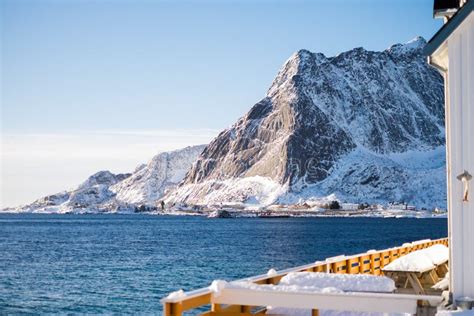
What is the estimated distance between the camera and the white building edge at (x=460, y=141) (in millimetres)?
11602

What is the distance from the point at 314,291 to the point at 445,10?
23.2ft

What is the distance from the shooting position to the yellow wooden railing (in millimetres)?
8211

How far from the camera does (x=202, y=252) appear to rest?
91938 millimetres

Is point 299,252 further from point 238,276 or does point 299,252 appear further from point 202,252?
point 238,276

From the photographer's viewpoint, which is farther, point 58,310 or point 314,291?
point 58,310

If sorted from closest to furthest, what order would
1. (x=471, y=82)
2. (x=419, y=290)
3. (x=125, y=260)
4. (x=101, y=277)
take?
(x=471, y=82), (x=419, y=290), (x=101, y=277), (x=125, y=260)

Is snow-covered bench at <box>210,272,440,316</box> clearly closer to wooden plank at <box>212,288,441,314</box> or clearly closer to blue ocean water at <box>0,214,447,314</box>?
wooden plank at <box>212,288,441,314</box>

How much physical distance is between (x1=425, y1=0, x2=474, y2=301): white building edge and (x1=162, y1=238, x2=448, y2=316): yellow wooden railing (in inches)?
112

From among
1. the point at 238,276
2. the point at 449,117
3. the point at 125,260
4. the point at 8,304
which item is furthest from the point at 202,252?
the point at 449,117

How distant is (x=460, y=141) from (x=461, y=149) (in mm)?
133

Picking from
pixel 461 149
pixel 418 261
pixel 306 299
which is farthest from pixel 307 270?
pixel 306 299

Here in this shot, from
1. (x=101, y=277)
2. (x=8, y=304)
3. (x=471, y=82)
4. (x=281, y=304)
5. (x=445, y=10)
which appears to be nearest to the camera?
(x=281, y=304)

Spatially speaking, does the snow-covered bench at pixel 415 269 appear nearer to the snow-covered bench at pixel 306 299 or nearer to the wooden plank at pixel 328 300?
the snow-covered bench at pixel 306 299

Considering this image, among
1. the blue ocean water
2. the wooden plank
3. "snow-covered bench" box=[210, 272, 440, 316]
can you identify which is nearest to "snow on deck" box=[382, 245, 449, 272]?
"snow-covered bench" box=[210, 272, 440, 316]
